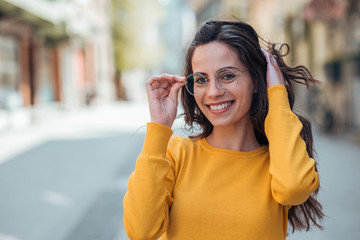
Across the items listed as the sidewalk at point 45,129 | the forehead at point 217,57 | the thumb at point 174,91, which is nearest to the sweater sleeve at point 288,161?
the forehead at point 217,57

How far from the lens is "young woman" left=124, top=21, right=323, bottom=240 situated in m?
1.25

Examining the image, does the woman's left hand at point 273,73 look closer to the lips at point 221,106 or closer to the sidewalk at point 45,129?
the lips at point 221,106

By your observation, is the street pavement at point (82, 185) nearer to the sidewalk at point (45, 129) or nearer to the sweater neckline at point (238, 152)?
the sidewalk at point (45, 129)

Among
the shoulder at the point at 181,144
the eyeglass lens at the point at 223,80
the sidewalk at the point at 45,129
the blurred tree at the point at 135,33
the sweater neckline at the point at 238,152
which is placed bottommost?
the sidewalk at the point at 45,129

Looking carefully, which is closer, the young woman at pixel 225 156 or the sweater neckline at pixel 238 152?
the young woman at pixel 225 156

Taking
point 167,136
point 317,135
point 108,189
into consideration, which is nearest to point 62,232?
point 108,189

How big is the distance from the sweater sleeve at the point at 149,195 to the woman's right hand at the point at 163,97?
0.32 feet

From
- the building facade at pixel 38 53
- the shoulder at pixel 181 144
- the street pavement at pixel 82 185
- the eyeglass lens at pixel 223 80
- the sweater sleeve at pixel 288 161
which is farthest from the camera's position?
the building facade at pixel 38 53

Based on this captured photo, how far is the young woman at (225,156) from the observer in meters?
1.25

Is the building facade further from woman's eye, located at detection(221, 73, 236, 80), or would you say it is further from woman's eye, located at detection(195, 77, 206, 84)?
woman's eye, located at detection(221, 73, 236, 80)

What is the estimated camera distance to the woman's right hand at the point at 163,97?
1.38 meters

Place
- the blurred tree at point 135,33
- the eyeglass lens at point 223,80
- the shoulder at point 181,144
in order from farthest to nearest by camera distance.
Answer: the blurred tree at point 135,33
the shoulder at point 181,144
the eyeglass lens at point 223,80

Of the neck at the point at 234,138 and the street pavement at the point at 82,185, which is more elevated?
the neck at the point at 234,138

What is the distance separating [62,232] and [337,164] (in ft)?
15.4
